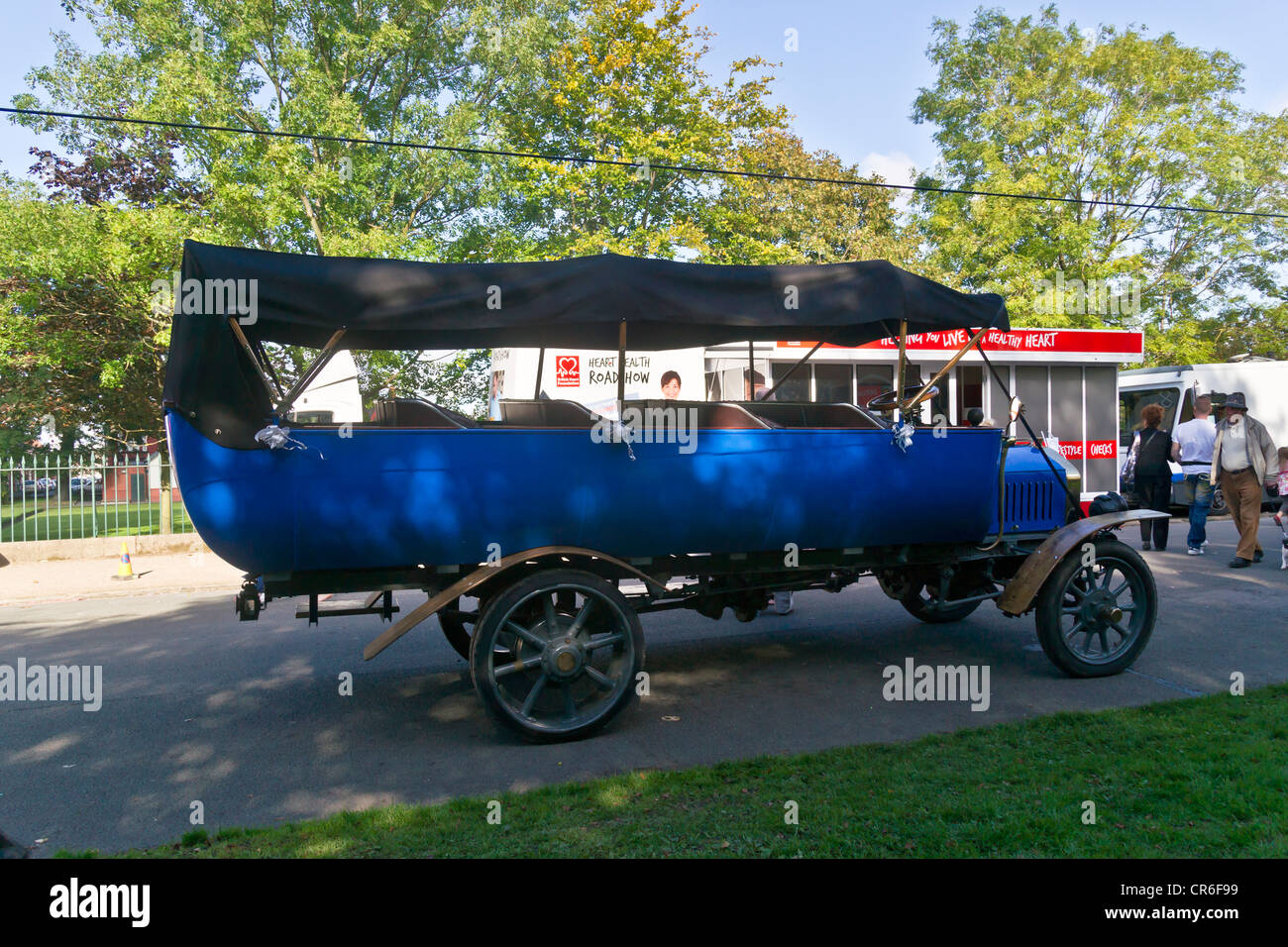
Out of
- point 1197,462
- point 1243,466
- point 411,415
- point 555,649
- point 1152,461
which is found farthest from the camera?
point 1197,462

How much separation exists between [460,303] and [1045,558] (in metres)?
4.06

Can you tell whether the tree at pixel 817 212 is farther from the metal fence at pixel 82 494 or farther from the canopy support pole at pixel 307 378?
the canopy support pole at pixel 307 378

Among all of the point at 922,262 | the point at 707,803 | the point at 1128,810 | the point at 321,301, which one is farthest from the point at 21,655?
the point at 922,262

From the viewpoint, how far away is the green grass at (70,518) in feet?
49.5

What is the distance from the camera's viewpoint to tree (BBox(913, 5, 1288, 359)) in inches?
990

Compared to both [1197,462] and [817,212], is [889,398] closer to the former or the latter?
[1197,462]

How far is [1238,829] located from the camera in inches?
137

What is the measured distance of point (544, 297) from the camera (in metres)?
4.91

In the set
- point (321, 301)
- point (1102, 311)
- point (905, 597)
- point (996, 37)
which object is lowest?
point (905, 597)

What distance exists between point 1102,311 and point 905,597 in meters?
23.4

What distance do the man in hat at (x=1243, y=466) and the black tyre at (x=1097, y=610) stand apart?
559 centimetres

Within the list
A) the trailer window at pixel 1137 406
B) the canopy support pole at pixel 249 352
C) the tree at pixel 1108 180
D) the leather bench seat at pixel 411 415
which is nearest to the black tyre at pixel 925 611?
the leather bench seat at pixel 411 415

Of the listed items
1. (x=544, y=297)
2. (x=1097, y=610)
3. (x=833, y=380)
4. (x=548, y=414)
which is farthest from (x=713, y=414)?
(x=833, y=380)
